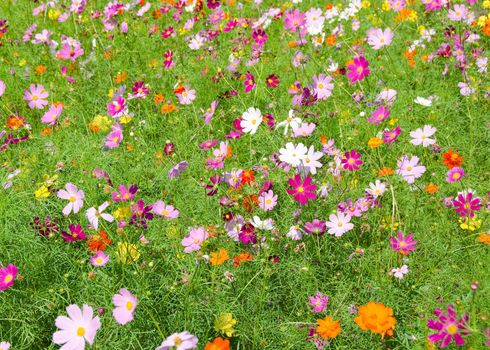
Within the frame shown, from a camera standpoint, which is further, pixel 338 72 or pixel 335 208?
pixel 338 72

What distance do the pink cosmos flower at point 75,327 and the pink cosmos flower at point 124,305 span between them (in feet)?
0.21

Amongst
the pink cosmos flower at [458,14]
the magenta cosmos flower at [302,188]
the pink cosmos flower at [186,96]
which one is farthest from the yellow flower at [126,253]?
the pink cosmos flower at [458,14]

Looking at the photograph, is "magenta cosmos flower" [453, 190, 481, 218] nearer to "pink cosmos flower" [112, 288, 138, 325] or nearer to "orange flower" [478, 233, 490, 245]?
"orange flower" [478, 233, 490, 245]

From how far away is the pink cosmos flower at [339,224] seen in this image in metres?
1.71

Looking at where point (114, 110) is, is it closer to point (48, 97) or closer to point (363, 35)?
point (48, 97)

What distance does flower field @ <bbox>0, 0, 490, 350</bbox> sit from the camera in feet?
4.97

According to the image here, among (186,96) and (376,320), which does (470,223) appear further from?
(186,96)

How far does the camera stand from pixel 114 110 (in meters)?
2.29

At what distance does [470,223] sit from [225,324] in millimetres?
975

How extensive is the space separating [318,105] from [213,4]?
3.77 ft

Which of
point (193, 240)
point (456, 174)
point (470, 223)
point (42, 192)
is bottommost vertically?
point (470, 223)

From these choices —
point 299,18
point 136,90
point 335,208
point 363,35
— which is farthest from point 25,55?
point 335,208

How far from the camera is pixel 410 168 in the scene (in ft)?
6.16

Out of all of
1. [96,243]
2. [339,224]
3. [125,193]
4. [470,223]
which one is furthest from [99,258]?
[470,223]
